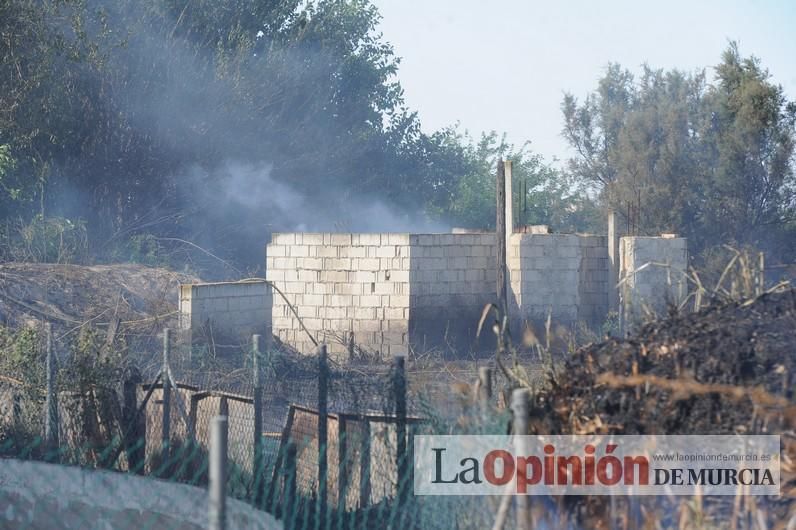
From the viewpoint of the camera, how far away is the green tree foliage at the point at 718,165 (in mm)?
22953

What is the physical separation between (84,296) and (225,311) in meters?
2.19

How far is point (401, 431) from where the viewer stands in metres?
4.66

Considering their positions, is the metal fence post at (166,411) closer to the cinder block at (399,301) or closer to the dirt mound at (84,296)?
the dirt mound at (84,296)

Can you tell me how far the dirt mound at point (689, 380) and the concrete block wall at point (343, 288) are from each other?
36.4ft

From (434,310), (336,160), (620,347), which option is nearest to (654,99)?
(336,160)

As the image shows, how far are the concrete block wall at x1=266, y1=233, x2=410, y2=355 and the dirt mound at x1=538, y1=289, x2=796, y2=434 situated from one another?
1110 cm

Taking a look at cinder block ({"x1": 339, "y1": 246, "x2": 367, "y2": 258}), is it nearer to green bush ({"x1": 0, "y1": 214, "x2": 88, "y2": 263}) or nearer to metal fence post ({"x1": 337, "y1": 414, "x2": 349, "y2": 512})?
green bush ({"x1": 0, "y1": 214, "x2": 88, "y2": 263})

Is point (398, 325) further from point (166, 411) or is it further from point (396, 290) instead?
point (166, 411)

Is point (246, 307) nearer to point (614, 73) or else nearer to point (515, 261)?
point (515, 261)

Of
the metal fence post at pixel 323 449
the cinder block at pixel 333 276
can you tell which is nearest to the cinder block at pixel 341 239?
the cinder block at pixel 333 276

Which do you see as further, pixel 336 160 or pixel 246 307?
pixel 336 160

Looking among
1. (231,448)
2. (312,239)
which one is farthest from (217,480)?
(312,239)

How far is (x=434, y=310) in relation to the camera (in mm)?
15062

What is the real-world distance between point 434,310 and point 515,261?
67.1 inches
